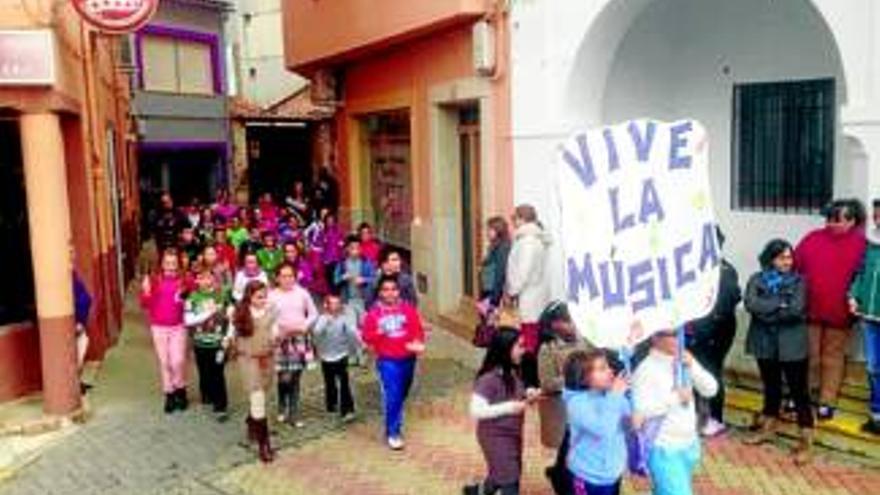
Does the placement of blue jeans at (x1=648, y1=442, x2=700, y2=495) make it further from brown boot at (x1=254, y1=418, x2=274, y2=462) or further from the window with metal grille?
the window with metal grille

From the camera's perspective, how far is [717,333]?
807cm

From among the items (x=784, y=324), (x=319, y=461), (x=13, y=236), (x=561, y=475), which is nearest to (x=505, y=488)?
(x=561, y=475)

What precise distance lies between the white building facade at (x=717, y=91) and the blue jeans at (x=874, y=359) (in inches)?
64.8

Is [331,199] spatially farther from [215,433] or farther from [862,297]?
[862,297]

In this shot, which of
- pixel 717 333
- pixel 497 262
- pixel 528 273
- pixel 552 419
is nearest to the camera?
pixel 552 419

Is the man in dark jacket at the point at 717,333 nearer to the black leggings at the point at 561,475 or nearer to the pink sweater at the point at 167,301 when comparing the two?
the black leggings at the point at 561,475

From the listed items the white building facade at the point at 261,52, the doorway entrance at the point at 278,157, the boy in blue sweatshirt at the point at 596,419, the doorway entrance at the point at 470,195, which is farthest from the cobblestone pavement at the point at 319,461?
the white building facade at the point at 261,52

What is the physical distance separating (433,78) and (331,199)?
222 inches

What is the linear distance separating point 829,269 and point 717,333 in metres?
0.95

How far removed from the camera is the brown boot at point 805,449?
24.9ft

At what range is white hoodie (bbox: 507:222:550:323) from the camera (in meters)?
9.35

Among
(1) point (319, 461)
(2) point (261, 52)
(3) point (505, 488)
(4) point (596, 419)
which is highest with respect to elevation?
(2) point (261, 52)

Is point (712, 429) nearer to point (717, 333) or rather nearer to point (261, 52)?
point (717, 333)

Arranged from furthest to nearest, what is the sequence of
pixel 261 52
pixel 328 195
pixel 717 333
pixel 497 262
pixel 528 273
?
pixel 261 52 → pixel 328 195 → pixel 497 262 → pixel 528 273 → pixel 717 333
